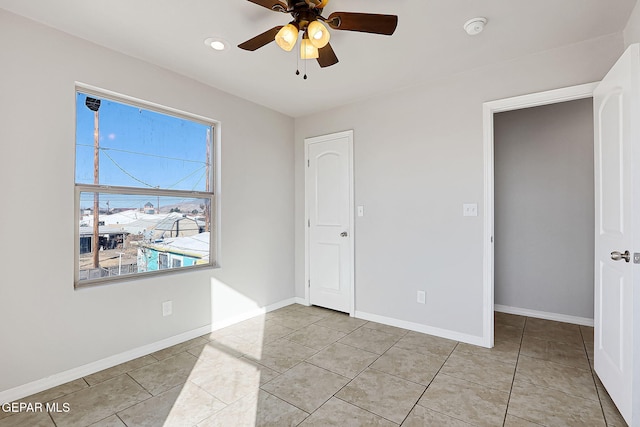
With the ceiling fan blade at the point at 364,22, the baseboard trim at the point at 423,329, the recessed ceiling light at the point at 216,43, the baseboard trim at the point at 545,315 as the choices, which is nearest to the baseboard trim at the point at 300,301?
the baseboard trim at the point at 423,329

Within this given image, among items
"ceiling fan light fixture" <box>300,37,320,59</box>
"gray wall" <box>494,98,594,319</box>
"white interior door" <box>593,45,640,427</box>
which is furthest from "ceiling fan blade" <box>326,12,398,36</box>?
"gray wall" <box>494,98,594,319</box>

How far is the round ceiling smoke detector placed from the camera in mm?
2098

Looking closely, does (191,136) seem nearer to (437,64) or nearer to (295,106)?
(295,106)

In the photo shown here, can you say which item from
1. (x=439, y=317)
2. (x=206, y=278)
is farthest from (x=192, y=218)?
(x=439, y=317)

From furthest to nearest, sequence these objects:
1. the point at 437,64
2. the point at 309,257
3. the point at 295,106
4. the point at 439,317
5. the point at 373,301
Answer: the point at 309,257 < the point at 295,106 < the point at 373,301 < the point at 439,317 < the point at 437,64

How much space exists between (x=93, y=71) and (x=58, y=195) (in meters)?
0.99

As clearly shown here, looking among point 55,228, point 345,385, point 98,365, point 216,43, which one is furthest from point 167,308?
point 216,43

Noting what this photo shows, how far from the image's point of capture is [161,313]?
9.11 feet

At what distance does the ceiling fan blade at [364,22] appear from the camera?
1607 millimetres

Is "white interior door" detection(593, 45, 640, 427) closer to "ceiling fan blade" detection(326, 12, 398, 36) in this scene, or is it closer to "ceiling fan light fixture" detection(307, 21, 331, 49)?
"ceiling fan blade" detection(326, 12, 398, 36)

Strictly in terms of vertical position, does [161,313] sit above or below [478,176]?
below

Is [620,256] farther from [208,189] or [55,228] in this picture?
[55,228]

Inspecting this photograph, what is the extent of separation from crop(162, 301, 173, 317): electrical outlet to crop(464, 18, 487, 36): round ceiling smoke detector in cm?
330

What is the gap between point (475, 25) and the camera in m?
2.13
